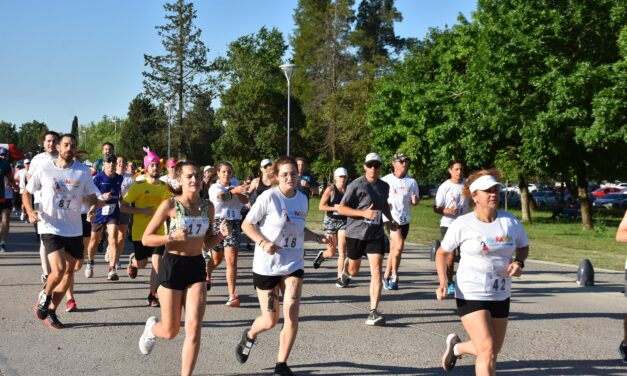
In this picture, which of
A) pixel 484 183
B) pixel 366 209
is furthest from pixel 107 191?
pixel 484 183

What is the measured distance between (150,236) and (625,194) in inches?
2259

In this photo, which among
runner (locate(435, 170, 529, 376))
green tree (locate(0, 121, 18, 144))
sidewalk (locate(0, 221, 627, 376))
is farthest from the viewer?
green tree (locate(0, 121, 18, 144))

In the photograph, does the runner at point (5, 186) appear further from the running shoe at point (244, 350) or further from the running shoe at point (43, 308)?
the running shoe at point (244, 350)

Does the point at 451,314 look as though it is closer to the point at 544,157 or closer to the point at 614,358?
the point at 614,358

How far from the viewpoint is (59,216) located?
27.1ft

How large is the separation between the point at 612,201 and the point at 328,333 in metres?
52.6

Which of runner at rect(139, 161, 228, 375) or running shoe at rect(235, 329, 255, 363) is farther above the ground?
runner at rect(139, 161, 228, 375)

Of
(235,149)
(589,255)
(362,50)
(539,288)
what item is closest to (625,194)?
(362,50)

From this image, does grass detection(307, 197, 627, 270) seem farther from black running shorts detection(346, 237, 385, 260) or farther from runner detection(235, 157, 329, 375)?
runner detection(235, 157, 329, 375)

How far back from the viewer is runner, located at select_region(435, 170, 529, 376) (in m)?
5.43

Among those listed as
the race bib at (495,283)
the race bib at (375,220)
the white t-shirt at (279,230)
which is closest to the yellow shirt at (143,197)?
the race bib at (375,220)

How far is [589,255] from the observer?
61.9 feet

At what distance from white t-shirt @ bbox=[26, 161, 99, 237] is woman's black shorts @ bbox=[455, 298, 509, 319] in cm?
466

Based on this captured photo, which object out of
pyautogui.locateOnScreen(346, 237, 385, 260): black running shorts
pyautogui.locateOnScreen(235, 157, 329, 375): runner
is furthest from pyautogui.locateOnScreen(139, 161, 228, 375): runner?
pyautogui.locateOnScreen(346, 237, 385, 260): black running shorts
